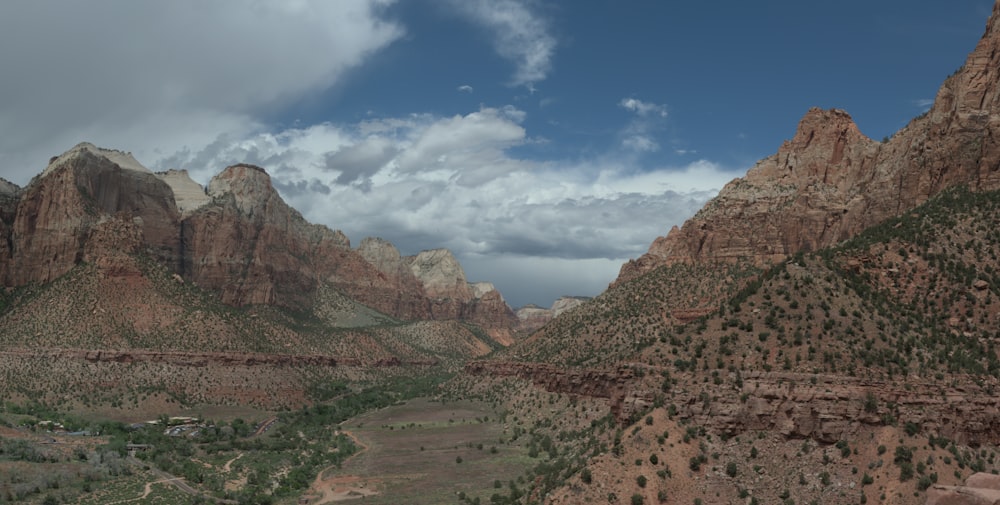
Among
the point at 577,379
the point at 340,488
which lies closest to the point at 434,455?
the point at 340,488

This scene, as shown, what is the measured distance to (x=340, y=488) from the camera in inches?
2277

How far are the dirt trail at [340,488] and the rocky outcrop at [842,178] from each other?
49.6 metres

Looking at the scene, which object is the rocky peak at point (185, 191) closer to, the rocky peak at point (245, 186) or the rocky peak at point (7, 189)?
the rocky peak at point (245, 186)

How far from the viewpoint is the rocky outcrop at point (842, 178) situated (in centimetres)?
5841

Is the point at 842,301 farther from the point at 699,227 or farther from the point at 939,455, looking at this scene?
the point at 699,227

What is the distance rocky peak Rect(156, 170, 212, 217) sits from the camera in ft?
511

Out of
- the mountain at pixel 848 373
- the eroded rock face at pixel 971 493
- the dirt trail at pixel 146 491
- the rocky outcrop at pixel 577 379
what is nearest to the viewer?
the eroded rock face at pixel 971 493

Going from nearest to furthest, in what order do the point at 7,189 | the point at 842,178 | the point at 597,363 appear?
1. the point at 597,363
2. the point at 842,178
3. the point at 7,189

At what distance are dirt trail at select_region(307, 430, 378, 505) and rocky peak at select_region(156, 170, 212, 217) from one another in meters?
107

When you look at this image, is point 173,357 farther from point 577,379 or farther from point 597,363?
point 597,363

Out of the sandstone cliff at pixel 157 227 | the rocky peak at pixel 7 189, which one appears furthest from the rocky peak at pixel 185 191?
the rocky peak at pixel 7 189

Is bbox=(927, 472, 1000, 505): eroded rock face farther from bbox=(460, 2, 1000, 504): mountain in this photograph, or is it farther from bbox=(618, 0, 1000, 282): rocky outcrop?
bbox=(618, 0, 1000, 282): rocky outcrop

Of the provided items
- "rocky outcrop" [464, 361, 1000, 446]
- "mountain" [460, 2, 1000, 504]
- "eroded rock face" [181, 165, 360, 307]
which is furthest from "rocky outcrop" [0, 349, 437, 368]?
"rocky outcrop" [464, 361, 1000, 446]

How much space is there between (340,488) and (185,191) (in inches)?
4841
